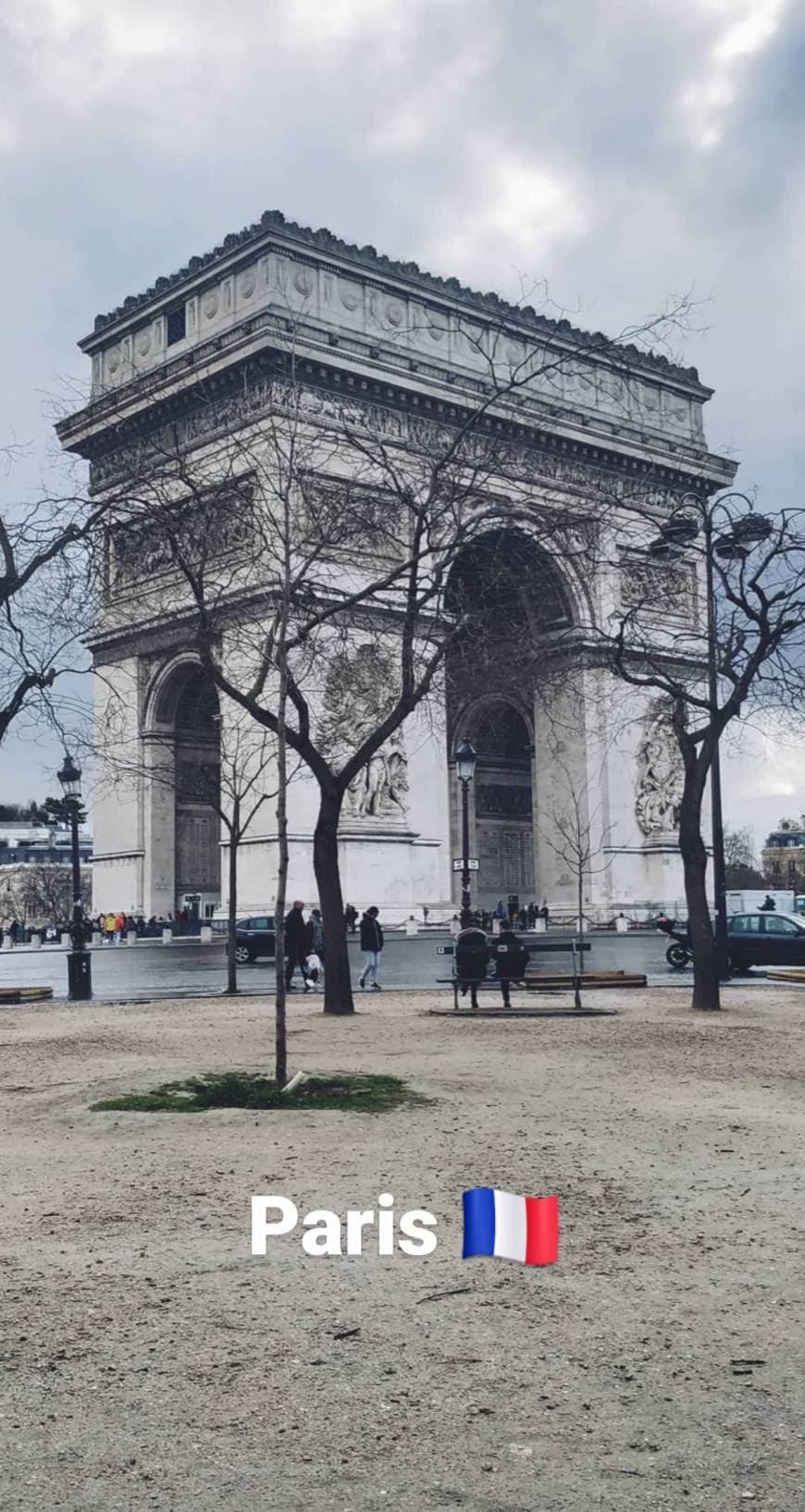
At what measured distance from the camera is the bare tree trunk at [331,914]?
1811 centimetres

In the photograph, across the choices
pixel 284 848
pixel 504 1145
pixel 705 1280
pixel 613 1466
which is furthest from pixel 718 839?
pixel 613 1466

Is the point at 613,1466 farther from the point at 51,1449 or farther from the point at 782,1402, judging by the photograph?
the point at 51,1449

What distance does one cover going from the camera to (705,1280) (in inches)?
221

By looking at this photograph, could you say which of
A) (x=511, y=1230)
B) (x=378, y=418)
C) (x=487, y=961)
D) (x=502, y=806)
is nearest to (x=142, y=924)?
(x=502, y=806)

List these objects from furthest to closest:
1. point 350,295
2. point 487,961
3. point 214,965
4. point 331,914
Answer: point 350,295 → point 214,965 → point 487,961 → point 331,914

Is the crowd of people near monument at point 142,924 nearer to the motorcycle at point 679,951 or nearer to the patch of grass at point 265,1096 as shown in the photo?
the motorcycle at point 679,951

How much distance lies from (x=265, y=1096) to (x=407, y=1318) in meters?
5.02

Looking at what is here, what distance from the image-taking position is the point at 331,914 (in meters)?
18.3

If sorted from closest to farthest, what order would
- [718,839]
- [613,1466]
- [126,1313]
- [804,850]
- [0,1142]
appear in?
[613,1466] → [126,1313] → [0,1142] → [718,839] → [804,850]

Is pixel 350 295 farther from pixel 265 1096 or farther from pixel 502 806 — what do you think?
pixel 265 1096

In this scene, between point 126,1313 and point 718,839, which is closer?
point 126,1313

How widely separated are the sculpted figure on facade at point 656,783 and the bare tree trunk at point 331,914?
29597 millimetres

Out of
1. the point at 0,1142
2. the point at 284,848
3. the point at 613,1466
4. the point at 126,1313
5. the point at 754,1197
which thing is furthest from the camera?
the point at 284,848

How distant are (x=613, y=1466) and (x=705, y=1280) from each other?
1855 millimetres
